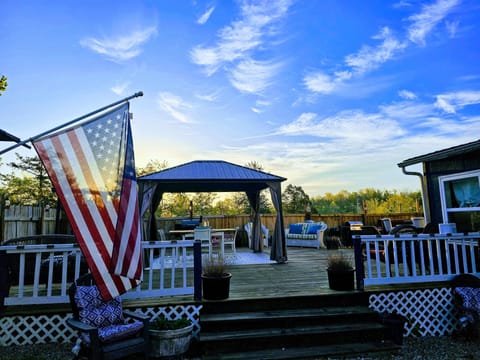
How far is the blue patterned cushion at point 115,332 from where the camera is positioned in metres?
2.63

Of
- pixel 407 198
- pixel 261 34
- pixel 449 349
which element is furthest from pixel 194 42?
pixel 407 198

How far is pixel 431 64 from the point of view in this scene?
734cm

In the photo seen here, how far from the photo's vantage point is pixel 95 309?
9.55 ft

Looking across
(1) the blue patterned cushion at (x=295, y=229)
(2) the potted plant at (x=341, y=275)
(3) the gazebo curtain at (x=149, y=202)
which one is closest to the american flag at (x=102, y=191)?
(2) the potted plant at (x=341, y=275)

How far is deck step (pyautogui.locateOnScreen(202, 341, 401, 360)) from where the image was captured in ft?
9.89

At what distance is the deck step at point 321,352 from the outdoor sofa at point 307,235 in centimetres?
664

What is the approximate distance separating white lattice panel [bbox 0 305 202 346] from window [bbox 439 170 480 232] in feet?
18.5

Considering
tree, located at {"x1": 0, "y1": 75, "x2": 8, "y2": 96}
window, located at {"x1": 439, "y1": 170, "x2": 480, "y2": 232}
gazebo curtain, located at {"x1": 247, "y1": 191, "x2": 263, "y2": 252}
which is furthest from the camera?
gazebo curtain, located at {"x1": 247, "y1": 191, "x2": 263, "y2": 252}

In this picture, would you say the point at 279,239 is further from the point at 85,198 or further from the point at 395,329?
the point at 85,198

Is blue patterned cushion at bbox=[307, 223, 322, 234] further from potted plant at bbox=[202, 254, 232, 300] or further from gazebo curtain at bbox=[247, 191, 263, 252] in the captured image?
potted plant at bbox=[202, 254, 232, 300]

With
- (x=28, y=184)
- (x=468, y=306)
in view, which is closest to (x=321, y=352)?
(x=468, y=306)

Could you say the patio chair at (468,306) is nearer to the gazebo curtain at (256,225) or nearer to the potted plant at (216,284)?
the potted plant at (216,284)

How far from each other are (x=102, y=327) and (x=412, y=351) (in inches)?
153

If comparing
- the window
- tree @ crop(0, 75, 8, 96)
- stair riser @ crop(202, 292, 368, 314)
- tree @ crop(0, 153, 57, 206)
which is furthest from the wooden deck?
tree @ crop(0, 153, 57, 206)
